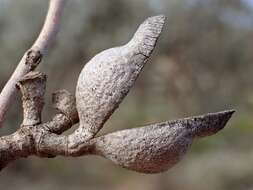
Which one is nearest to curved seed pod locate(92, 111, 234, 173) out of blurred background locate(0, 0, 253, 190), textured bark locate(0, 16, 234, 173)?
textured bark locate(0, 16, 234, 173)

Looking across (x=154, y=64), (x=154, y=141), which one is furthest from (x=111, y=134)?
(x=154, y=64)

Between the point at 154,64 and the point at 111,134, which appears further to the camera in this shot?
the point at 154,64

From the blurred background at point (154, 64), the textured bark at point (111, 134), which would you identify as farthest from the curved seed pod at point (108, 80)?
the blurred background at point (154, 64)

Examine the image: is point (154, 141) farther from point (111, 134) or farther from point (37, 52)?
point (37, 52)

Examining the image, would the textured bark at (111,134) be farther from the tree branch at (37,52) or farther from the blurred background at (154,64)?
the blurred background at (154,64)

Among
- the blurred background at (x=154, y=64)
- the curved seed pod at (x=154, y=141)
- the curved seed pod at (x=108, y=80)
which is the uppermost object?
the curved seed pod at (x=108, y=80)

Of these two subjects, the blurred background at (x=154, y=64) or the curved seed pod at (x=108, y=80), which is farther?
the blurred background at (x=154, y=64)

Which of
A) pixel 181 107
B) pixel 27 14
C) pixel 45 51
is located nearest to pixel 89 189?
pixel 181 107
